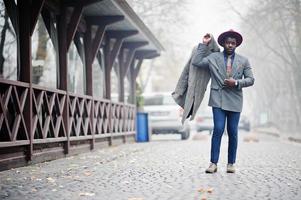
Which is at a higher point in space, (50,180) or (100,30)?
(100,30)

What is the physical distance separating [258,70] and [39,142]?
1648 inches

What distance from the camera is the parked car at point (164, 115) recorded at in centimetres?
2502

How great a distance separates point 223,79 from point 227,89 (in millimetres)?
151

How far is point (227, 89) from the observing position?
9141mm

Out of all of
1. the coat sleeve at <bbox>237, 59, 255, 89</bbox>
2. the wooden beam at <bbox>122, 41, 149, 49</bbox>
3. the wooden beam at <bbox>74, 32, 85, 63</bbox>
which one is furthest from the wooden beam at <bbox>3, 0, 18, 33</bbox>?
the wooden beam at <bbox>122, 41, 149, 49</bbox>

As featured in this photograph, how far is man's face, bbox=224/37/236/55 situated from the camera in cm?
918

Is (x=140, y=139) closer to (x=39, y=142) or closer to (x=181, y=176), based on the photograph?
(x=39, y=142)

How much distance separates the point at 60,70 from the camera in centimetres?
1340

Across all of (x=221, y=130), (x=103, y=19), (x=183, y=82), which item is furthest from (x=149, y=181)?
(x=103, y=19)

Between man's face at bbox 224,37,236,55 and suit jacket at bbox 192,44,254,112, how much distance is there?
0.10 metres

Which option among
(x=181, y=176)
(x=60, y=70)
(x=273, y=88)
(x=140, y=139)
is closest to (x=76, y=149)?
Result: (x=60, y=70)

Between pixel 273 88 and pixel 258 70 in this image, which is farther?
pixel 258 70

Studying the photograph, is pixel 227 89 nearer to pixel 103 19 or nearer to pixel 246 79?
pixel 246 79

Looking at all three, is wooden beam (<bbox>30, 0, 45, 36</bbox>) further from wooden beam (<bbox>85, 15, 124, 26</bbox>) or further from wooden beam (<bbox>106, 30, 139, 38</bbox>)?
wooden beam (<bbox>106, 30, 139, 38</bbox>)
